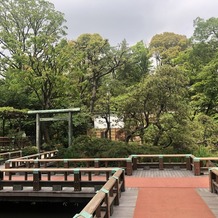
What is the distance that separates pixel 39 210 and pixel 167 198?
3842 millimetres

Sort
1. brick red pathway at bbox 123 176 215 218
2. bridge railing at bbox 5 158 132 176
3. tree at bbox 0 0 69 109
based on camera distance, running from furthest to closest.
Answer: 1. tree at bbox 0 0 69 109
2. bridge railing at bbox 5 158 132 176
3. brick red pathway at bbox 123 176 215 218

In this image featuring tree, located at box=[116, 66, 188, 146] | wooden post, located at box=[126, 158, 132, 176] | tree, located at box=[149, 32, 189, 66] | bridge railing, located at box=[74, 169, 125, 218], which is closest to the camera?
bridge railing, located at box=[74, 169, 125, 218]

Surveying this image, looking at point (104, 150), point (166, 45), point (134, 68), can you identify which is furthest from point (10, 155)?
point (166, 45)

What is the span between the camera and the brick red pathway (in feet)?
17.9

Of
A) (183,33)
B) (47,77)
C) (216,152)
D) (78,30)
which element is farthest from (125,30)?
(216,152)

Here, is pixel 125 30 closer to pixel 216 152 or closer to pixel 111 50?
pixel 111 50

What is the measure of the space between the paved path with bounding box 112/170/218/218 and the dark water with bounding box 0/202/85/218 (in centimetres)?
181

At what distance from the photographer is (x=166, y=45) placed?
103ft

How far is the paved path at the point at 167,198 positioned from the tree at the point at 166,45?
2120 centimetres

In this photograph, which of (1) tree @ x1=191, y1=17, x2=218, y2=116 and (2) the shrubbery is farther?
(1) tree @ x1=191, y1=17, x2=218, y2=116

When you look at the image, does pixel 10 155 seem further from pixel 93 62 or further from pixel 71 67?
pixel 93 62

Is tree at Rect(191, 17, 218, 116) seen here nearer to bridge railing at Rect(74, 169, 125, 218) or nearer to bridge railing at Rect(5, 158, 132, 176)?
bridge railing at Rect(5, 158, 132, 176)

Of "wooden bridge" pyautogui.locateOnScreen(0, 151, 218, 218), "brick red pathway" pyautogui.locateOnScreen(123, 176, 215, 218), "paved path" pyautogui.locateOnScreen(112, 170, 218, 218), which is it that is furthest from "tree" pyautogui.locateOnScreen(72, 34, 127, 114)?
"brick red pathway" pyautogui.locateOnScreen(123, 176, 215, 218)

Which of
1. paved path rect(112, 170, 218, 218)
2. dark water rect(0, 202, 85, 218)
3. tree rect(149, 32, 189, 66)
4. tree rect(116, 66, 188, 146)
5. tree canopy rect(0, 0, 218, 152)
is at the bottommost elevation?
dark water rect(0, 202, 85, 218)
